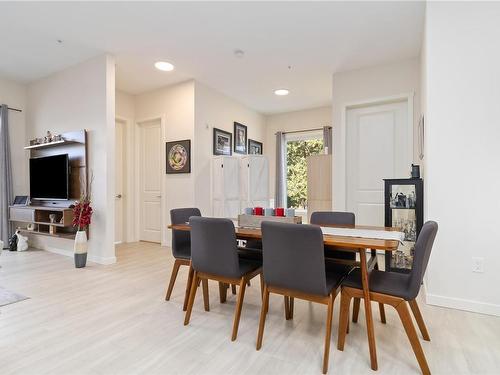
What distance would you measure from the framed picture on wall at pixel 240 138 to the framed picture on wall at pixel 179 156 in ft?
3.93

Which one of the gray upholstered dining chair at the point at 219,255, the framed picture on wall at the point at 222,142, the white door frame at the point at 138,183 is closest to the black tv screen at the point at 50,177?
the white door frame at the point at 138,183

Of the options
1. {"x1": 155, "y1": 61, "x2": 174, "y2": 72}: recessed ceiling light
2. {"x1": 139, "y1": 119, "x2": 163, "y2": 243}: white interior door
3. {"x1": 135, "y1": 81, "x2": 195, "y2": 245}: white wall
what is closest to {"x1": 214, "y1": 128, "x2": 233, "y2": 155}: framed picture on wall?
{"x1": 135, "y1": 81, "x2": 195, "y2": 245}: white wall

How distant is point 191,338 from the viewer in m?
1.91

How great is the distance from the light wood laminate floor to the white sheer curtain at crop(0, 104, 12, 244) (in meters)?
2.15

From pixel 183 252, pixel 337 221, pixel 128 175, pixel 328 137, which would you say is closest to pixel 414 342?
pixel 337 221

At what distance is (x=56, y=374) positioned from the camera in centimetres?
154

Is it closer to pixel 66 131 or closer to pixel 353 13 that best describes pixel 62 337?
pixel 66 131

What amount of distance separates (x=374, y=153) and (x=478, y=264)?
1994 mm

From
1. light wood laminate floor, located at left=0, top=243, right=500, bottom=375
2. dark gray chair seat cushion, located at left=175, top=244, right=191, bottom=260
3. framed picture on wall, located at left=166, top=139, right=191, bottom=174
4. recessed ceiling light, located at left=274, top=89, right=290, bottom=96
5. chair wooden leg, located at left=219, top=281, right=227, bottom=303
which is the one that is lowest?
light wood laminate floor, located at left=0, top=243, right=500, bottom=375

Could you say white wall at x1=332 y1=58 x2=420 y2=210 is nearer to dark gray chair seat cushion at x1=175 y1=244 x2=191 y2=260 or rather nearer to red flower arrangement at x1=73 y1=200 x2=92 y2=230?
dark gray chair seat cushion at x1=175 y1=244 x2=191 y2=260

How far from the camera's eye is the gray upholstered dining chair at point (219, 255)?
189 centimetres

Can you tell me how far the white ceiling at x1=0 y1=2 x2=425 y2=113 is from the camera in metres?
2.73

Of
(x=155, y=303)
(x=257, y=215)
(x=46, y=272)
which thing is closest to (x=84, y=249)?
(x=46, y=272)

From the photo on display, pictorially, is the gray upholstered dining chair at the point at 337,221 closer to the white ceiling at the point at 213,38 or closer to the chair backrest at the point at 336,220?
the chair backrest at the point at 336,220
